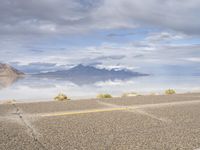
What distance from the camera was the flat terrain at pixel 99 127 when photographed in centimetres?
455

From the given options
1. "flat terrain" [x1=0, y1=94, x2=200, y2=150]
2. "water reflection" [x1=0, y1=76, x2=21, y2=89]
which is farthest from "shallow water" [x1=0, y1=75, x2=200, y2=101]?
"flat terrain" [x1=0, y1=94, x2=200, y2=150]

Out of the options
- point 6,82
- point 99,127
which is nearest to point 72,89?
point 99,127

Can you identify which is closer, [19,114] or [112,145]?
[112,145]

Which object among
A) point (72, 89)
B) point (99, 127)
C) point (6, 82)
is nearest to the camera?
point (99, 127)

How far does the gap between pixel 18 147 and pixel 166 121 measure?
2.99m

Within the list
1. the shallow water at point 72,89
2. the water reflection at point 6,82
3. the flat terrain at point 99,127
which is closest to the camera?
the flat terrain at point 99,127

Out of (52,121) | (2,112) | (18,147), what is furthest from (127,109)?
(18,147)

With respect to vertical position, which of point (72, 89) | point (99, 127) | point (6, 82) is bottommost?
point (99, 127)

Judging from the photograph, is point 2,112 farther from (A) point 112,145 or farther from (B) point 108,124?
(A) point 112,145

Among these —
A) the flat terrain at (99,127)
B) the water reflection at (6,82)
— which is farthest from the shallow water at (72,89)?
the flat terrain at (99,127)

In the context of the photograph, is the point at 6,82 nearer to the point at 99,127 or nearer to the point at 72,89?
the point at 72,89

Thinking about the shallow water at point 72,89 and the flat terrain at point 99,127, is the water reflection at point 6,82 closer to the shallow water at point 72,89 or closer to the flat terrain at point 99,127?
the shallow water at point 72,89

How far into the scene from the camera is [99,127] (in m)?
5.57

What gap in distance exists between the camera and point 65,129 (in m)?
5.38
